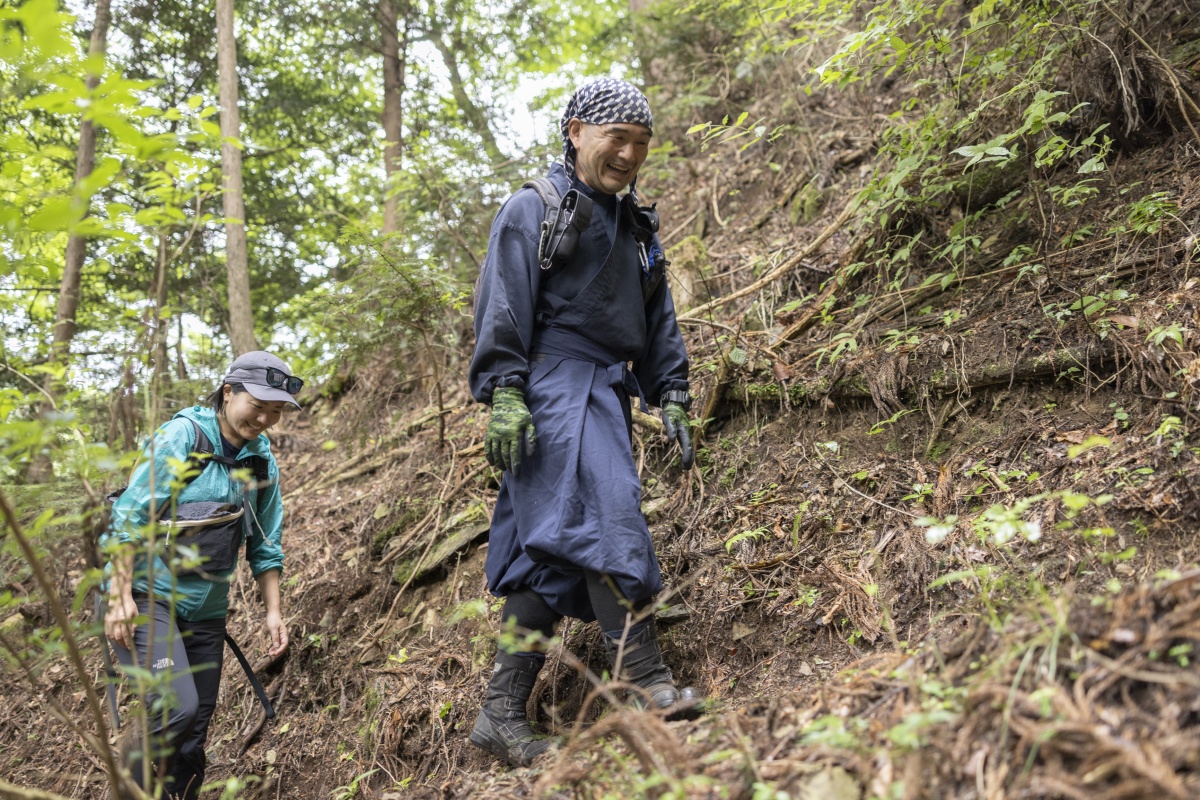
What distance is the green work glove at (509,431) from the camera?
10.4 ft

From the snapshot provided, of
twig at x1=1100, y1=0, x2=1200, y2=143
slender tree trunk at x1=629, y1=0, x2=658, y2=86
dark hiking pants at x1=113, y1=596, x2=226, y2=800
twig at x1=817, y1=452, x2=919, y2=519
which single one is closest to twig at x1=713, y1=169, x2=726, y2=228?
slender tree trunk at x1=629, y1=0, x2=658, y2=86

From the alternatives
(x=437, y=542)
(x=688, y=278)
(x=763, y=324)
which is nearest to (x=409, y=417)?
(x=437, y=542)

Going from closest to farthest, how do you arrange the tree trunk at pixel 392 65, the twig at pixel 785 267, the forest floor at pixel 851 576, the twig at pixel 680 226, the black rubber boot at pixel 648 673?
the forest floor at pixel 851 576 → the black rubber boot at pixel 648 673 → the twig at pixel 785 267 → the twig at pixel 680 226 → the tree trunk at pixel 392 65

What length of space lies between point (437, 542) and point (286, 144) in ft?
28.5

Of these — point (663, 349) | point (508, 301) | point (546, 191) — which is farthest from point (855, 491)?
point (546, 191)

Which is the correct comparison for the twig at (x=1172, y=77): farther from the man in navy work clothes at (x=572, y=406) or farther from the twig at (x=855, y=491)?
the man in navy work clothes at (x=572, y=406)

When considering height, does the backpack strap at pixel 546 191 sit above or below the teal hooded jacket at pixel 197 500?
above

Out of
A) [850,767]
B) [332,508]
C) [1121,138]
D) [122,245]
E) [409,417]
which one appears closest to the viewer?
[850,767]

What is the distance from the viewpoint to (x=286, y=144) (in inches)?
460

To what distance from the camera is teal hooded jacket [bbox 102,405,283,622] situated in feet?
11.3

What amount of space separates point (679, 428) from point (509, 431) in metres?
0.94

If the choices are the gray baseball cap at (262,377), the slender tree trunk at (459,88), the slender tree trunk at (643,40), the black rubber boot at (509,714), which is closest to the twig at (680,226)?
the slender tree trunk at (459,88)

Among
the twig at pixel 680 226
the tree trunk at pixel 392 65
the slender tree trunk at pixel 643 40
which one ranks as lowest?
the twig at pixel 680 226

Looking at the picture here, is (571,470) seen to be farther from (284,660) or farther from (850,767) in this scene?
(284,660)
